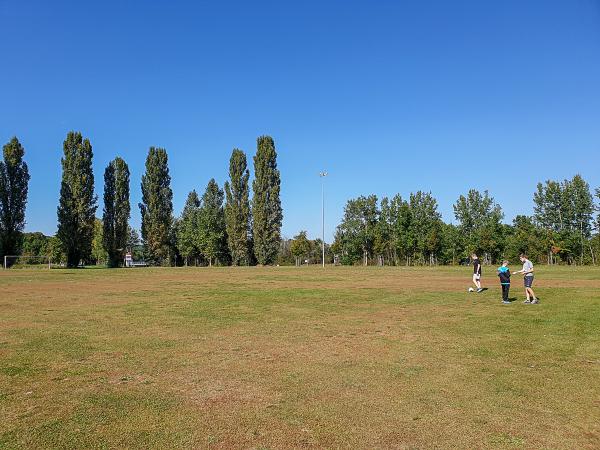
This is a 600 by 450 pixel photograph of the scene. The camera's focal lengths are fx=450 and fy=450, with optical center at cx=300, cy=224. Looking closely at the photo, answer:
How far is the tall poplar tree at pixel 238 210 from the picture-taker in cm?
7444

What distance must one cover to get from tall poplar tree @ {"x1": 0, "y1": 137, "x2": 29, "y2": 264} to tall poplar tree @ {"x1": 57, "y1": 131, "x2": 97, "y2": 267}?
15.6 feet

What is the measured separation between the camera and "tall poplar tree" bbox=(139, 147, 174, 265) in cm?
7438

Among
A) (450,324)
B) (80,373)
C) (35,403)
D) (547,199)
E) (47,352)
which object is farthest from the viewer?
(547,199)

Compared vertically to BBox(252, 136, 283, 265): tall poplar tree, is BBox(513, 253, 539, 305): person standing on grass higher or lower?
lower

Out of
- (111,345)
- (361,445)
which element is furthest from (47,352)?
(361,445)

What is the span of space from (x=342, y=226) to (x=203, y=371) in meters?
88.0

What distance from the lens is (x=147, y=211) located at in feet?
245

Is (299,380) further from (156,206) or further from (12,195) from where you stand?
(156,206)

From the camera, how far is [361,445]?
5000mm

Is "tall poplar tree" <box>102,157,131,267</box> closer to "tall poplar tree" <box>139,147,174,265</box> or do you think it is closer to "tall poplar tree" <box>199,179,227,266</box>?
"tall poplar tree" <box>139,147,174,265</box>

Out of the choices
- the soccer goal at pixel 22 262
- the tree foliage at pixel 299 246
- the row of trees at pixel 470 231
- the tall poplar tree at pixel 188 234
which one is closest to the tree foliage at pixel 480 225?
the row of trees at pixel 470 231

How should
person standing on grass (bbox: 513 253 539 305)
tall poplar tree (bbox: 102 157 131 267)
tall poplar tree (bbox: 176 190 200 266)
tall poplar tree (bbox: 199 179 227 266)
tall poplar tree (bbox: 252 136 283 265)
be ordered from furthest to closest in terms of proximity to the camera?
tall poplar tree (bbox: 176 190 200 266) → tall poplar tree (bbox: 199 179 227 266) → tall poplar tree (bbox: 252 136 283 265) → tall poplar tree (bbox: 102 157 131 267) → person standing on grass (bbox: 513 253 539 305)

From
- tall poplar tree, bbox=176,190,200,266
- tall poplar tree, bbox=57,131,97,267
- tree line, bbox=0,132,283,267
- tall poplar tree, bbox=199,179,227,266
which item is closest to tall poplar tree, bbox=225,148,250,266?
tree line, bbox=0,132,283,267

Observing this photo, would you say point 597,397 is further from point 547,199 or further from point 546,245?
point 547,199
